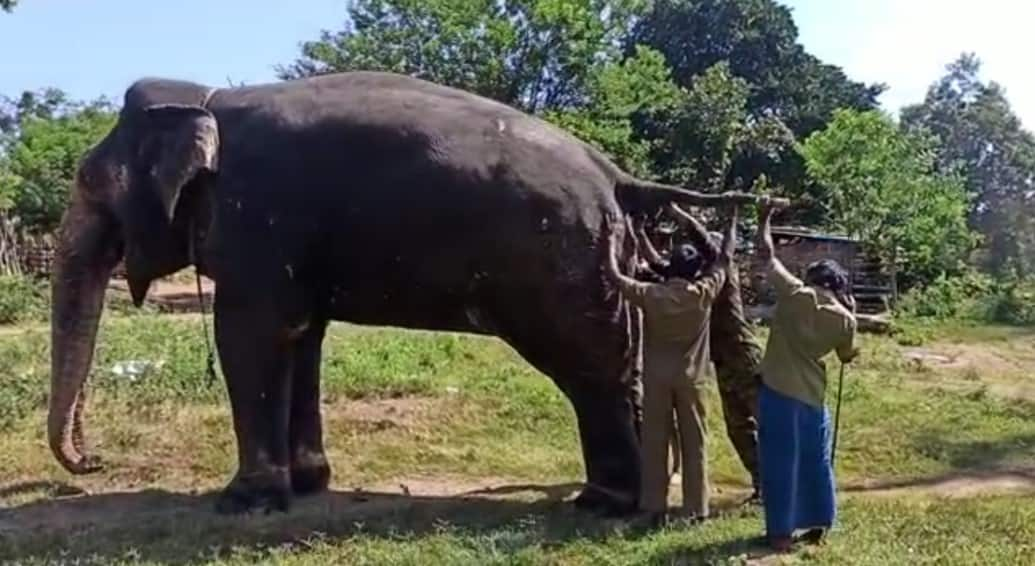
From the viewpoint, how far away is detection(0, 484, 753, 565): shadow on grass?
6953 millimetres

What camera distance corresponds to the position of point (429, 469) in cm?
935

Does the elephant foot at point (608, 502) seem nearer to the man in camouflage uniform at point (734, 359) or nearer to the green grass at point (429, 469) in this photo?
the green grass at point (429, 469)

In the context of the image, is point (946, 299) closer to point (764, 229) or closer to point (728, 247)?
point (728, 247)

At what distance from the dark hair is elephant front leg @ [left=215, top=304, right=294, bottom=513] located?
2.27 meters

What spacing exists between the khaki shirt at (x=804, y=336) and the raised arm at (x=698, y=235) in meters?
0.78

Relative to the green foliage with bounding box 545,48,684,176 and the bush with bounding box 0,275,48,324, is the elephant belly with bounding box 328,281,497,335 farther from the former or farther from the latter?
the green foliage with bounding box 545,48,684,176

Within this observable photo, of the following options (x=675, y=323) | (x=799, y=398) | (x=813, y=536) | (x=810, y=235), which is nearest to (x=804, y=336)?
(x=799, y=398)

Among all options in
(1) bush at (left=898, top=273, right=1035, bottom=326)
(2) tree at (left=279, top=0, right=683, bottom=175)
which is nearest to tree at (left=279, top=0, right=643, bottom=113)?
(2) tree at (left=279, top=0, right=683, bottom=175)

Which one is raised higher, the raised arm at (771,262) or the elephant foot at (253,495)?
the raised arm at (771,262)

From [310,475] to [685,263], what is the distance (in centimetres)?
289

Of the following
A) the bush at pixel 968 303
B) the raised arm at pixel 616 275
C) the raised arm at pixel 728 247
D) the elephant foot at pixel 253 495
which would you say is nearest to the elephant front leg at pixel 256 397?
the elephant foot at pixel 253 495

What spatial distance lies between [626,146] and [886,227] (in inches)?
260

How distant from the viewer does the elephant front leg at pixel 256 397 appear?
300 inches

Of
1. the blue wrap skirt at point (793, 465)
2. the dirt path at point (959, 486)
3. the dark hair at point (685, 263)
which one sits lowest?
the dirt path at point (959, 486)
